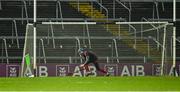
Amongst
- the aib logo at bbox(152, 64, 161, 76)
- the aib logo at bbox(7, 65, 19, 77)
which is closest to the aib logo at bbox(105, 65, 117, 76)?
the aib logo at bbox(152, 64, 161, 76)

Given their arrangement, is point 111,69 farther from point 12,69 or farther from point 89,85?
point 89,85

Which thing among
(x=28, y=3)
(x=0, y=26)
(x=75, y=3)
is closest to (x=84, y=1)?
(x=75, y=3)

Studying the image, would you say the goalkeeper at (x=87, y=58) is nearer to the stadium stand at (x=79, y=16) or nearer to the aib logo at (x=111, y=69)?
the stadium stand at (x=79, y=16)

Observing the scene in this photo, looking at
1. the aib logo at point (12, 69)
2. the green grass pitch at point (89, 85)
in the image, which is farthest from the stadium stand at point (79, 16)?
the green grass pitch at point (89, 85)

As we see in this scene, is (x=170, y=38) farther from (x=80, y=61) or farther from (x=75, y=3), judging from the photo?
(x=75, y=3)

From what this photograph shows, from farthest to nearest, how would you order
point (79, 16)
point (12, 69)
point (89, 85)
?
point (79, 16)
point (12, 69)
point (89, 85)

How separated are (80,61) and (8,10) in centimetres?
647

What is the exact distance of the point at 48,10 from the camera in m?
25.6

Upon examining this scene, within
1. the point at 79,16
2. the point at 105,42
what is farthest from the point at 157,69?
the point at 79,16

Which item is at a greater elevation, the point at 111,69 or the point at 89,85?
the point at 89,85

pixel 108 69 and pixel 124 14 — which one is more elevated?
pixel 124 14

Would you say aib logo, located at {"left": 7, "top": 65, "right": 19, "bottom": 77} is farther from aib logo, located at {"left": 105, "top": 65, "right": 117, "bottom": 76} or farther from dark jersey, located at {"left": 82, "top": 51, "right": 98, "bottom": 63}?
aib logo, located at {"left": 105, "top": 65, "right": 117, "bottom": 76}

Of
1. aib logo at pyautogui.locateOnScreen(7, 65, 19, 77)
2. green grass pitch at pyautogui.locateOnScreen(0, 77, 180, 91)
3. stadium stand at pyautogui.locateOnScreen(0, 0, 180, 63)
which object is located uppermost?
stadium stand at pyautogui.locateOnScreen(0, 0, 180, 63)

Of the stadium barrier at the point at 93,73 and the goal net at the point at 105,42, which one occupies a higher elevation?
the goal net at the point at 105,42
